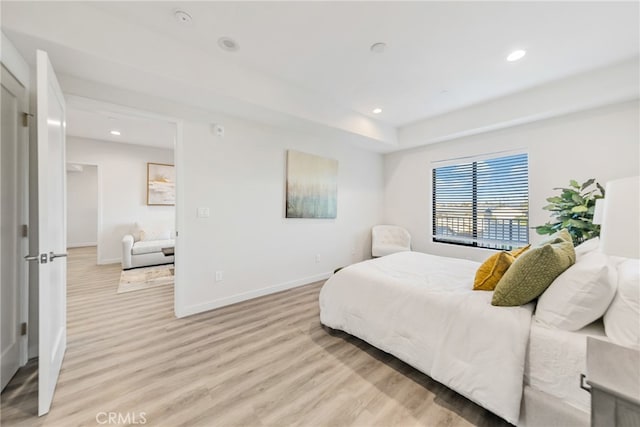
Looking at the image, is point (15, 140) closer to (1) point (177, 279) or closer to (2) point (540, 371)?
(1) point (177, 279)

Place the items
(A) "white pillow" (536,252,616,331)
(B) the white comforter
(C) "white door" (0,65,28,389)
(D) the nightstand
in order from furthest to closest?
(C) "white door" (0,65,28,389), (B) the white comforter, (A) "white pillow" (536,252,616,331), (D) the nightstand

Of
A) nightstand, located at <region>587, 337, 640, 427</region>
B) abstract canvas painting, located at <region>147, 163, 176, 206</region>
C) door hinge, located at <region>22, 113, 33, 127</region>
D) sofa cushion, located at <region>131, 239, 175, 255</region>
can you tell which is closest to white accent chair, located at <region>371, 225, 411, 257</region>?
nightstand, located at <region>587, 337, 640, 427</region>

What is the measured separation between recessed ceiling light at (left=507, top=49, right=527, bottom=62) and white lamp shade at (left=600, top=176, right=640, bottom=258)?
2.14 m

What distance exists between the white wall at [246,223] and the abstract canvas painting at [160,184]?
12.3 feet

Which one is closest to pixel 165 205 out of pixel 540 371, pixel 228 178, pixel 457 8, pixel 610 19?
pixel 228 178

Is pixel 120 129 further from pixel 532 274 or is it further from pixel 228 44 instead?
pixel 532 274

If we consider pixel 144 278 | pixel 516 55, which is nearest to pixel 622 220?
pixel 516 55

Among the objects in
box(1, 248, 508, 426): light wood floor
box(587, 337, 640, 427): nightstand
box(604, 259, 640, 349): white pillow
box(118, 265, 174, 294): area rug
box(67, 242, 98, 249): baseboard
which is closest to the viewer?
box(587, 337, 640, 427): nightstand

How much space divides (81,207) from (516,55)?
402 inches

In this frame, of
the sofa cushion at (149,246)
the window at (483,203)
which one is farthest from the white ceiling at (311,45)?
the sofa cushion at (149,246)

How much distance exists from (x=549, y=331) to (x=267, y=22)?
2.79 metres

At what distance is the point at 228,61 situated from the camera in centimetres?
248

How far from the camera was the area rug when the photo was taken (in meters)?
3.69

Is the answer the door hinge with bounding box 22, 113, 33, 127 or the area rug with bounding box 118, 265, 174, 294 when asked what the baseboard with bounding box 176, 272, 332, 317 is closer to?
the area rug with bounding box 118, 265, 174, 294
